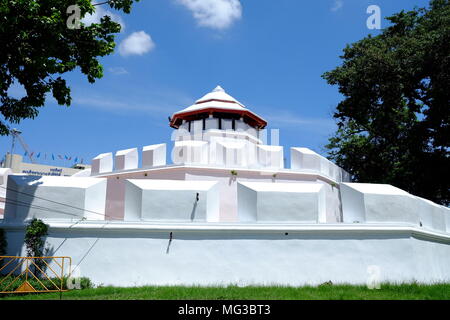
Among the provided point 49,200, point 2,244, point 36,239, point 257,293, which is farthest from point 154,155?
point 257,293

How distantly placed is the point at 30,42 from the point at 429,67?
1602 cm

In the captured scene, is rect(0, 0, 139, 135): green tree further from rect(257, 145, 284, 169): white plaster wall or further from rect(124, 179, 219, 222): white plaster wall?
rect(257, 145, 284, 169): white plaster wall

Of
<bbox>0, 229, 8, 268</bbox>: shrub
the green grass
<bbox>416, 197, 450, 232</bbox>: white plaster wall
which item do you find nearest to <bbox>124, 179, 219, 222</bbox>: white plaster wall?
the green grass

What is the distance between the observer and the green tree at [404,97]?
18.6m

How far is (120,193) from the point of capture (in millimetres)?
15414

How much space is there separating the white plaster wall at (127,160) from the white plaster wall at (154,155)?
1.71 feet

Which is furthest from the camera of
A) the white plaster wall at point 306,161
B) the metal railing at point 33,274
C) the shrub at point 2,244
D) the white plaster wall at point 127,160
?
the white plaster wall at point 127,160

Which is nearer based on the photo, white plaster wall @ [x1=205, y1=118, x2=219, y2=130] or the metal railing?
the metal railing

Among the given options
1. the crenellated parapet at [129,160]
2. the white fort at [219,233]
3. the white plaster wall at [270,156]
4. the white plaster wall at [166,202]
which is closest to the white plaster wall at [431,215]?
the white fort at [219,233]

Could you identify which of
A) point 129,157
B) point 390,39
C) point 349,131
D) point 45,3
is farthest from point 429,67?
point 45,3

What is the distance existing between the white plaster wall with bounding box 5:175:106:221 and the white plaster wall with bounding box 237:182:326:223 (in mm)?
3976

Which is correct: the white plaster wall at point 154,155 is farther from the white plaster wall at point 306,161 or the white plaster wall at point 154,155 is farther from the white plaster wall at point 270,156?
the white plaster wall at point 306,161

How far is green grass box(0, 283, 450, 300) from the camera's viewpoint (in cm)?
849
